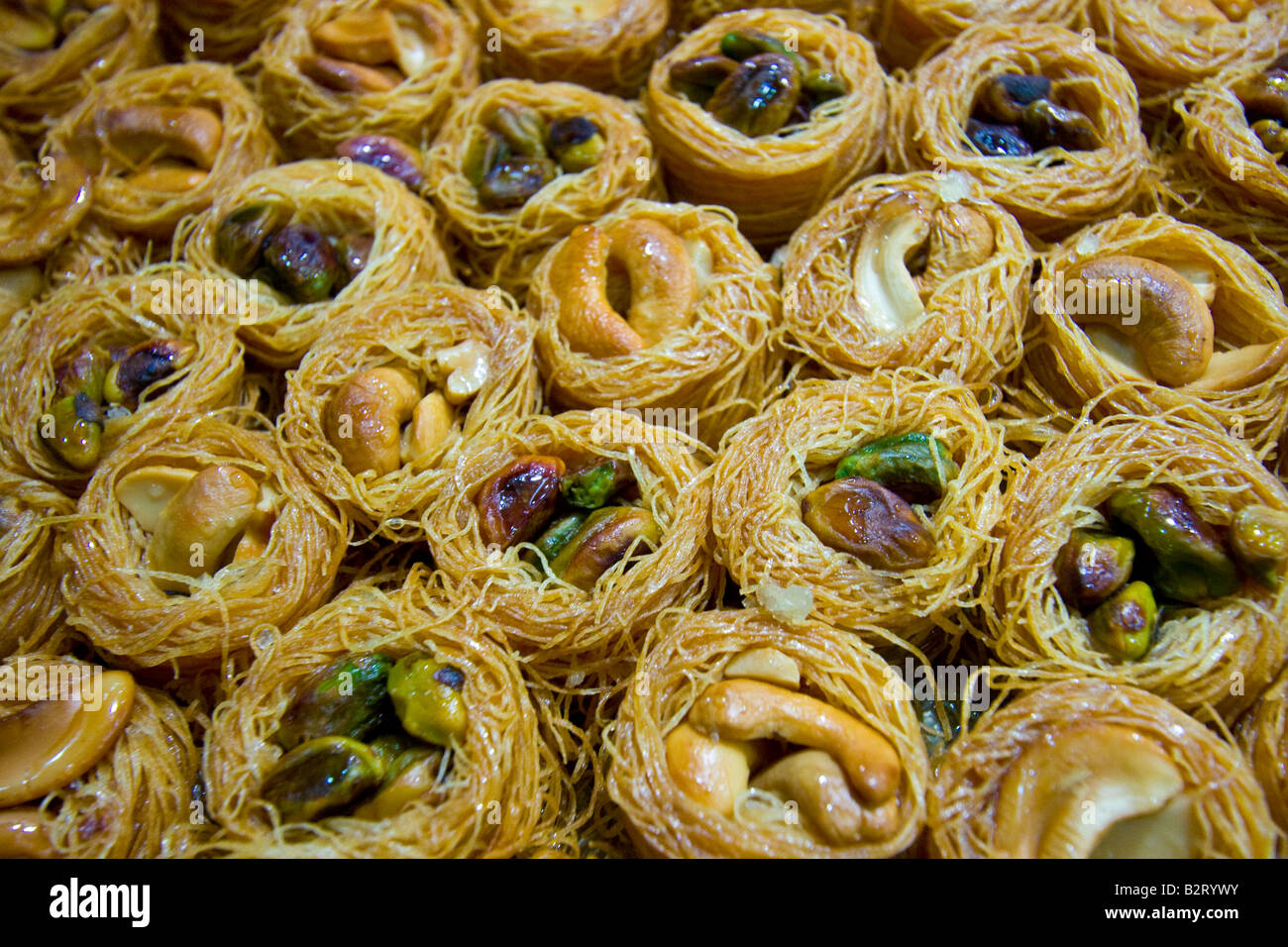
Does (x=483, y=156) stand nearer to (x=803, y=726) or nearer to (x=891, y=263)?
(x=891, y=263)

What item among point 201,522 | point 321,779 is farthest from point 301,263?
point 321,779

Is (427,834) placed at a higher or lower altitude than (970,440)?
lower

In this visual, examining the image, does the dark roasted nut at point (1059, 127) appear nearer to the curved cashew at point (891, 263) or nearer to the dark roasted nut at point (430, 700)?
the curved cashew at point (891, 263)

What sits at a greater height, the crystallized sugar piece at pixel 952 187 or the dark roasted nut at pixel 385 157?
the crystallized sugar piece at pixel 952 187

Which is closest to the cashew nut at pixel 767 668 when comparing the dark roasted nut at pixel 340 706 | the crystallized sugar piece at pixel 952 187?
the dark roasted nut at pixel 340 706

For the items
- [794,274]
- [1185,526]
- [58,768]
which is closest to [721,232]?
[794,274]

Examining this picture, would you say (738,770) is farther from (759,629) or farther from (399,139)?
(399,139)

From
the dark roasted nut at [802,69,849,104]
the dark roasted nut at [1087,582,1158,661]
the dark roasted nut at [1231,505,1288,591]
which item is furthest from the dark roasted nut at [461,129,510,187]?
the dark roasted nut at [1231,505,1288,591]
